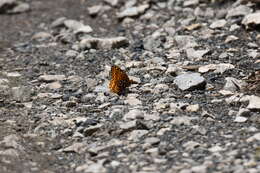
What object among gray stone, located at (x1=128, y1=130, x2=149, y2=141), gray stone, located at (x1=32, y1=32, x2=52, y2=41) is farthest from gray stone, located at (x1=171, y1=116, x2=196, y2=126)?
gray stone, located at (x1=32, y1=32, x2=52, y2=41)

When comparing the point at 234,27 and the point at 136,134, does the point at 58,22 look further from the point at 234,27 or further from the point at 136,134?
the point at 136,134

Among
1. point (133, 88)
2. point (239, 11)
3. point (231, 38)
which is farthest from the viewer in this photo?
point (239, 11)

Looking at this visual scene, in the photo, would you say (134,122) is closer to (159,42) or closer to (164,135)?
(164,135)

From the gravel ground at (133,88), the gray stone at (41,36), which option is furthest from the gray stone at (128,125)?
the gray stone at (41,36)

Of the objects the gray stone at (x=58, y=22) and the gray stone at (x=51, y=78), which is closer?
the gray stone at (x=51, y=78)

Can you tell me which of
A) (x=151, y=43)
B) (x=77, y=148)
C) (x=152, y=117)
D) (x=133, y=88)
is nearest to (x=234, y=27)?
(x=151, y=43)

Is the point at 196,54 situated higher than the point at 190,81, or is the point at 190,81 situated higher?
the point at 196,54

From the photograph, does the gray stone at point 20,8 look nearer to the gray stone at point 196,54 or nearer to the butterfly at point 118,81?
the gray stone at point 196,54

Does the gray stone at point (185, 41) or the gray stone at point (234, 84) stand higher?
the gray stone at point (185, 41)
